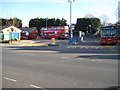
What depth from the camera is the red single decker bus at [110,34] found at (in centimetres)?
2711

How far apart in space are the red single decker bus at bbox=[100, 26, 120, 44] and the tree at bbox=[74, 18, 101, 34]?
54.9m

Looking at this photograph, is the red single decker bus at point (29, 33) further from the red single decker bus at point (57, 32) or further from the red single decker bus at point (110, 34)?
the red single decker bus at point (110, 34)

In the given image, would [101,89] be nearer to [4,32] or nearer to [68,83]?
[68,83]

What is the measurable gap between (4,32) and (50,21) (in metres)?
40.7

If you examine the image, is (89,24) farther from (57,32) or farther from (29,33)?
(29,33)

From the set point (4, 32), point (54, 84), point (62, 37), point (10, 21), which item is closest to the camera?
point (54, 84)

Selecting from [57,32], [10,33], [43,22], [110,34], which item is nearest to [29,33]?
[57,32]

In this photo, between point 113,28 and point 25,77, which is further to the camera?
point 113,28

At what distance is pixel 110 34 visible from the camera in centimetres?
2728

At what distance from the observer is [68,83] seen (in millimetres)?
6750

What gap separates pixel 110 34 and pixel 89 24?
56072 mm

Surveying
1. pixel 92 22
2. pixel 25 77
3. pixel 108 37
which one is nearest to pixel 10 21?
pixel 92 22

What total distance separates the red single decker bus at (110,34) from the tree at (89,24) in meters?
54.9

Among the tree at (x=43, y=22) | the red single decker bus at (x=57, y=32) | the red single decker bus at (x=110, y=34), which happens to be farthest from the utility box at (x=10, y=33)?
the tree at (x=43, y=22)
